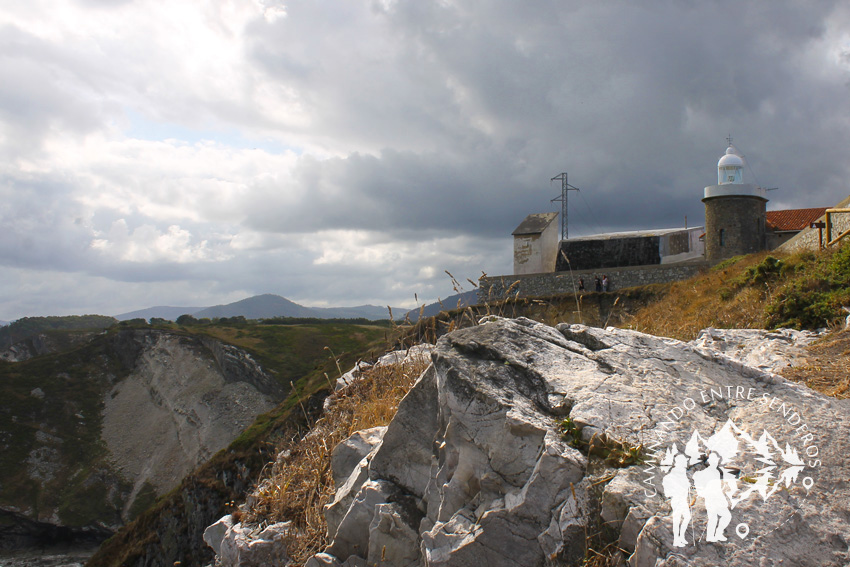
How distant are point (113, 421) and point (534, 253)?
5276 centimetres

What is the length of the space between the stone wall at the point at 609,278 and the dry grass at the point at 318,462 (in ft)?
69.4

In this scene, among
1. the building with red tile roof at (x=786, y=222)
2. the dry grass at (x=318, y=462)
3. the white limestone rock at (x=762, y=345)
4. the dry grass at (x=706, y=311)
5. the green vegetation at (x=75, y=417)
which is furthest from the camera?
the green vegetation at (x=75, y=417)

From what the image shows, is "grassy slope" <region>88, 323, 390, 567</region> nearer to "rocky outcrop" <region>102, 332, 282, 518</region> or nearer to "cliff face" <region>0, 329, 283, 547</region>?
"rocky outcrop" <region>102, 332, 282, 518</region>

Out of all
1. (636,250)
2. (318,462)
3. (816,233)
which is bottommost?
(318,462)

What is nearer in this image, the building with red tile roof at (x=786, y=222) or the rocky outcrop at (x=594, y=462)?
the rocky outcrop at (x=594, y=462)

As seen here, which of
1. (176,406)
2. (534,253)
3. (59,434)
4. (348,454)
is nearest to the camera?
(348,454)

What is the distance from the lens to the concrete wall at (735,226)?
3553 cm

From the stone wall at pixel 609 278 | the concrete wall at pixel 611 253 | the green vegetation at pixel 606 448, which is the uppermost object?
the concrete wall at pixel 611 253

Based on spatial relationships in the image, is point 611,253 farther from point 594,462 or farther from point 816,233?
point 594,462

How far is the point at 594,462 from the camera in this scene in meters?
3.37

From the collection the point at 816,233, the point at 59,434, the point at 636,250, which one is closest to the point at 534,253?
the point at 636,250

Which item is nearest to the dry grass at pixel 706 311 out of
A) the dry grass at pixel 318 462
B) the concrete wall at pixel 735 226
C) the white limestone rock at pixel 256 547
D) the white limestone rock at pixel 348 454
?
the dry grass at pixel 318 462

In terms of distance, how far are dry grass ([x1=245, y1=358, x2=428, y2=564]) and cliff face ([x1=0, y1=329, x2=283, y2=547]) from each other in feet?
165

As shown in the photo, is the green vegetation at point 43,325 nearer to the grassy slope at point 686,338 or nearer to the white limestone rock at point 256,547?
the grassy slope at point 686,338
